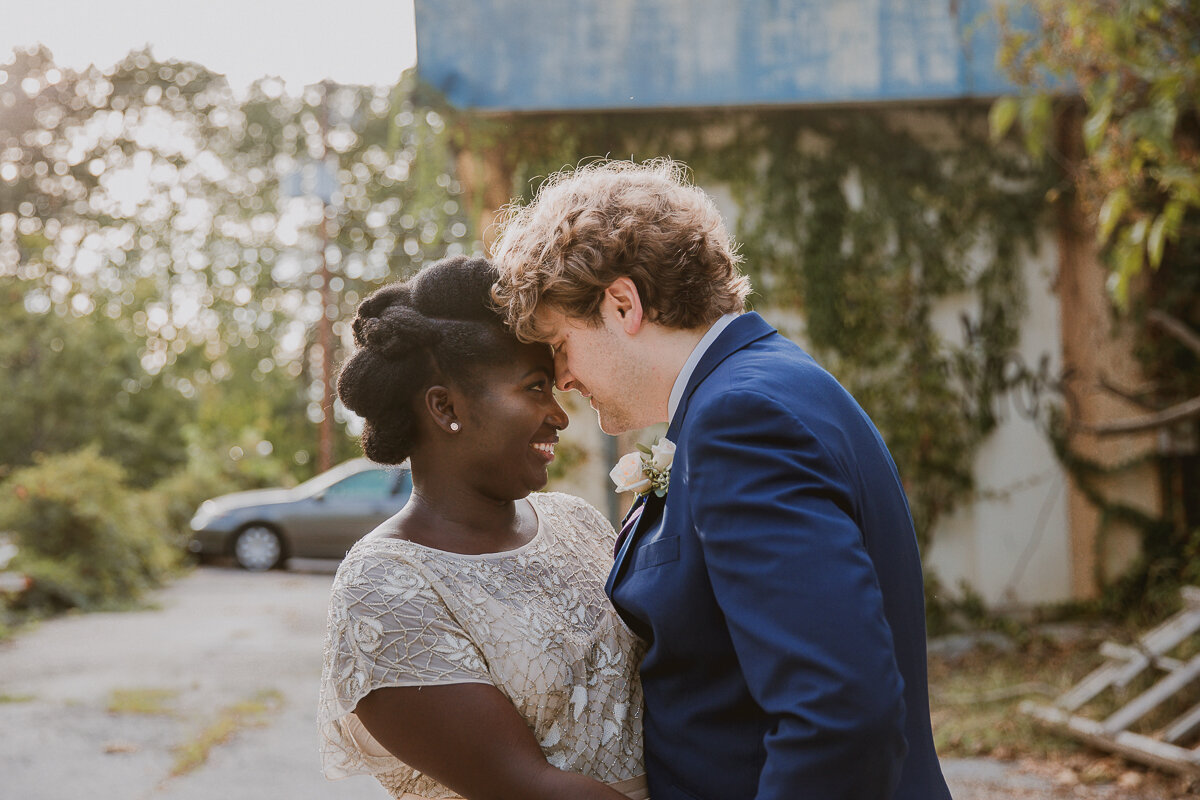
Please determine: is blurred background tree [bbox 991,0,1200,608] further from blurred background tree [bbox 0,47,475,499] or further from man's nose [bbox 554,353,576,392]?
blurred background tree [bbox 0,47,475,499]

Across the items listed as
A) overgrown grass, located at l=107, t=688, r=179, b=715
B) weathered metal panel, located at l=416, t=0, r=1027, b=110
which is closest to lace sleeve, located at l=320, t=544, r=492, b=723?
overgrown grass, located at l=107, t=688, r=179, b=715

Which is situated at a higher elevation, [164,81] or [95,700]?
[164,81]

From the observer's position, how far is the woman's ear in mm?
2098

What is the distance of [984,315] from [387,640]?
7.21m

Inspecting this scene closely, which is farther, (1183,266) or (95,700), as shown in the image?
(1183,266)

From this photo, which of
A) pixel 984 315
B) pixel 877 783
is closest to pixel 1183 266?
pixel 984 315

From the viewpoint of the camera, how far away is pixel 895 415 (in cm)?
797

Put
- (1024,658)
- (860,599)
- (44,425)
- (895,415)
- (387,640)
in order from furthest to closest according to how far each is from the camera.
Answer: (44,425) → (895,415) → (1024,658) → (387,640) → (860,599)

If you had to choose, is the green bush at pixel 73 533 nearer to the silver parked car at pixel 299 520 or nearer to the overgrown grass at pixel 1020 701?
the silver parked car at pixel 299 520

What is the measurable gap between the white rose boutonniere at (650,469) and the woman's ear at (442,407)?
344 mm

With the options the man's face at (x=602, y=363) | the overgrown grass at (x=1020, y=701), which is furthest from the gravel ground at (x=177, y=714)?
the man's face at (x=602, y=363)

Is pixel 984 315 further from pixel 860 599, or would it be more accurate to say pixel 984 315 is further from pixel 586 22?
Answer: pixel 860 599

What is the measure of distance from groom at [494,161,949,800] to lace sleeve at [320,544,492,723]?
0.29 meters

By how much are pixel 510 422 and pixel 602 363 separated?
0.26 metres
